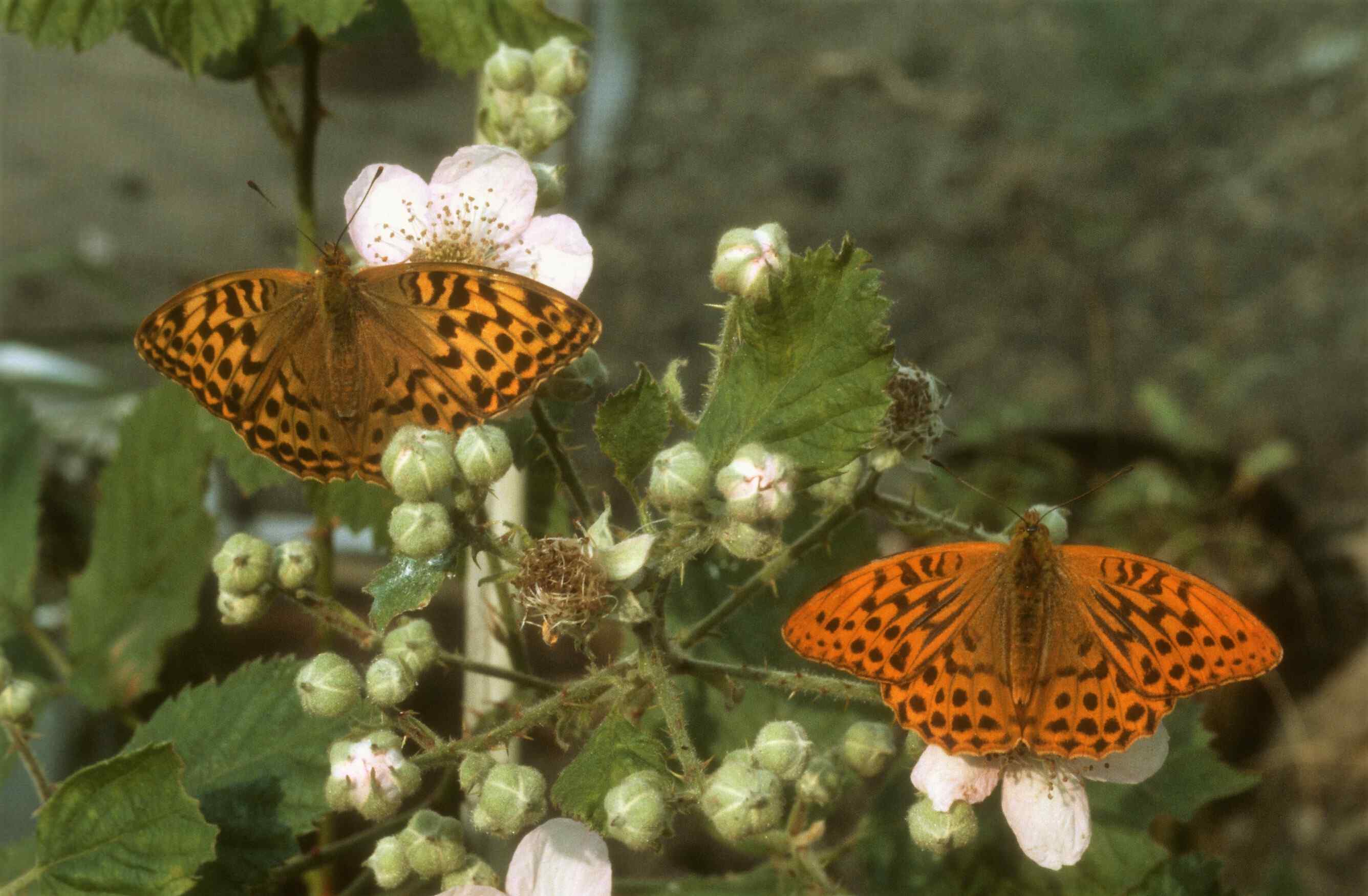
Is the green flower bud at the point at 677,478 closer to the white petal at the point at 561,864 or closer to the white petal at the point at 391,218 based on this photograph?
the white petal at the point at 561,864

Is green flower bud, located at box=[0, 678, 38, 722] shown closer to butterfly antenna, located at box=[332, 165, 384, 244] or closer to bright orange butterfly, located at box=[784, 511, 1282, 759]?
butterfly antenna, located at box=[332, 165, 384, 244]

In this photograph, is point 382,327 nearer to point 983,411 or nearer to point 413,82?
point 983,411

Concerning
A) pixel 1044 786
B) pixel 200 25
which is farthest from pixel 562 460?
pixel 200 25

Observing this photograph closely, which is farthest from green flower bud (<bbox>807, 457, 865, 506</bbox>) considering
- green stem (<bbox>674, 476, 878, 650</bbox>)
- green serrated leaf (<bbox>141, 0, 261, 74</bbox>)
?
green serrated leaf (<bbox>141, 0, 261, 74</bbox>)

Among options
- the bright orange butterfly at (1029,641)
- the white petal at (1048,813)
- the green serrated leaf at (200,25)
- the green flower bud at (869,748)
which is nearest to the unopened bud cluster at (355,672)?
the bright orange butterfly at (1029,641)

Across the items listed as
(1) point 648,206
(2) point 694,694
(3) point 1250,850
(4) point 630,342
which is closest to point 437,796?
(2) point 694,694

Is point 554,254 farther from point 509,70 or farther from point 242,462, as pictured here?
point 242,462
